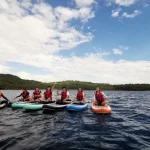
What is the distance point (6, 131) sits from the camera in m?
12.3

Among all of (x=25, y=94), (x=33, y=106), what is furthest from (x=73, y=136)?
(x=25, y=94)

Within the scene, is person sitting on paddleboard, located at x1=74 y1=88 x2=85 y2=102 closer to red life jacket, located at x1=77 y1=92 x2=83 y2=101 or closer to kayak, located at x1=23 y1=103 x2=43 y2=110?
red life jacket, located at x1=77 y1=92 x2=83 y2=101

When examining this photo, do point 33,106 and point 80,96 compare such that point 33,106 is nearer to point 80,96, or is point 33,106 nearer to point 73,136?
point 80,96

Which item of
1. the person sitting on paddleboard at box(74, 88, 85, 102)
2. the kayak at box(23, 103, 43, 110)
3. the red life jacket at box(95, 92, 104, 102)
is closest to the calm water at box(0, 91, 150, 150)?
the kayak at box(23, 103, 43, 110)

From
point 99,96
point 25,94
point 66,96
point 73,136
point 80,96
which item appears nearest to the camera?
point 73,136

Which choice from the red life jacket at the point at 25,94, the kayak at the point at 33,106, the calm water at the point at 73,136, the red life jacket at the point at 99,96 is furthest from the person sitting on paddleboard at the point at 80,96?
the calm water at the point at 73,136

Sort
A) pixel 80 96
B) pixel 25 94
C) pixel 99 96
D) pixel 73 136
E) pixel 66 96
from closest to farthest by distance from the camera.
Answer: pixel 73 136 → pixel 99 96 → pixel 80 96 → pixel 66 96 → pixel 25 94

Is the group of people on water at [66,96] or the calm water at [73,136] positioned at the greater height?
the group of people on water at [66,96]

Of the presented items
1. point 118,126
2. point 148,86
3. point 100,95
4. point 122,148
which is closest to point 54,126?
point 118,126

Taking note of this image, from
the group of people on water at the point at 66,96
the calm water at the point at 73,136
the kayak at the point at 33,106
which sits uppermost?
the group of people on water at the point at 66,96

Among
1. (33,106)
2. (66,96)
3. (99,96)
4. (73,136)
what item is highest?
(99,96)

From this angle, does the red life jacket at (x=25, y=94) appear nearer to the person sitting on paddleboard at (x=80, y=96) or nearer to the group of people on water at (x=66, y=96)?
the group of people on water at (x=66, y=96)

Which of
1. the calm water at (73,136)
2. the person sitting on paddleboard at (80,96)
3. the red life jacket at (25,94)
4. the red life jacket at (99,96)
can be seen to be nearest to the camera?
the calm water at (73,136)

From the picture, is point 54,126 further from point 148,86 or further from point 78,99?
point 148,86
